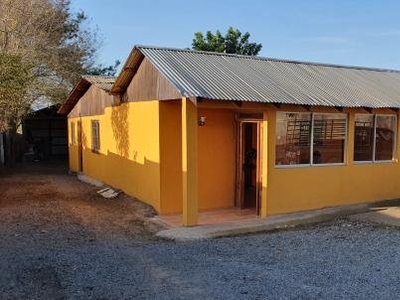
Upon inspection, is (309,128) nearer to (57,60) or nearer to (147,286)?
(147,286)

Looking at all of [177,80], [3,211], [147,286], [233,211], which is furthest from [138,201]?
[147,286]

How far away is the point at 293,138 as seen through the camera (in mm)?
10312

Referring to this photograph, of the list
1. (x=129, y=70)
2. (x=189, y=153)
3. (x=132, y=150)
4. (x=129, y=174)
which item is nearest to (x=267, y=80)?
(x=189, y=153)

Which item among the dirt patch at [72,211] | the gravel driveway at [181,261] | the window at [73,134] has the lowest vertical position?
the dirt patch at [72,211]

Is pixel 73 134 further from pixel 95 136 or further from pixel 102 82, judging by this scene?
pixel 102 82

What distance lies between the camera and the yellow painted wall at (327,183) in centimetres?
1002

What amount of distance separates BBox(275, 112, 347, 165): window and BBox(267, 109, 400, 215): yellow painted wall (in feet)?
0.58

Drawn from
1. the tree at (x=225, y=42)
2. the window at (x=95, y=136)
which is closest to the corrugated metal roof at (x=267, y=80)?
the window at (x=95, y=136)

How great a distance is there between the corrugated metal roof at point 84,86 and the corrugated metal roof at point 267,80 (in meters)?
4.71

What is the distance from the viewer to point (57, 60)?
19.4 m

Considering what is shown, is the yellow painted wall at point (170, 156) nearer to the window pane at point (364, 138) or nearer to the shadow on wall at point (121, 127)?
the shadow on wall at point (121, 127)

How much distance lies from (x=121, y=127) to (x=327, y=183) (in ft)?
19.4

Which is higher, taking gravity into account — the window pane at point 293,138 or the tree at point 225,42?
the tree at point 225,42

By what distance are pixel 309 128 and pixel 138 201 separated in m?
4.67
